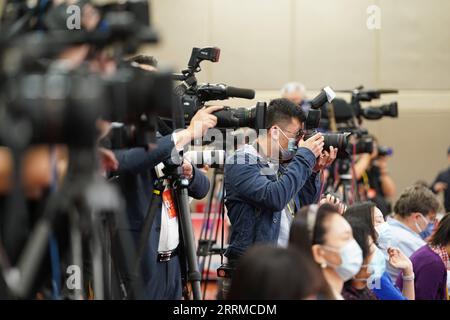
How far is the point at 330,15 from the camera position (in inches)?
323

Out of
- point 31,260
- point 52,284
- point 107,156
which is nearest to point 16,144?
point 31,260

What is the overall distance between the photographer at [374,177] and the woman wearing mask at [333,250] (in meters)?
3.58

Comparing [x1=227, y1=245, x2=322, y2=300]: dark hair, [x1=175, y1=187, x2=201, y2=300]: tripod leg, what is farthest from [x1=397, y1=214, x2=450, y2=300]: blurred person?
[x1=227, y1=245, x2=322, y2=300]: dark hair

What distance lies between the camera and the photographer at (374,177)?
612 cm

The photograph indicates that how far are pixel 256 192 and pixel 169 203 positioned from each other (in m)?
0.32

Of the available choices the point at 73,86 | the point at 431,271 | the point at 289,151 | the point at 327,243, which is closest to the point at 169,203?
the point at 289,151

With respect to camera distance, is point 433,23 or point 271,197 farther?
point 433,23

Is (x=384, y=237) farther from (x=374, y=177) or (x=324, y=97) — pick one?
(x=374, y=177)

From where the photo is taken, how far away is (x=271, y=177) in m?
3.25

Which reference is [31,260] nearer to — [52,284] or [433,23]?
[52,284]

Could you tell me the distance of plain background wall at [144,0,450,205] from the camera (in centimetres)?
794

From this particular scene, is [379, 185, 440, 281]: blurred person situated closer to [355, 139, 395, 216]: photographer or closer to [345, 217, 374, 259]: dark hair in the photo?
[345, 217, 374, 259]: dark hair

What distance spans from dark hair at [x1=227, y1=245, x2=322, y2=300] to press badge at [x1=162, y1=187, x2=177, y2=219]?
108 cm

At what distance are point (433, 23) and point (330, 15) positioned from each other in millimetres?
1012
